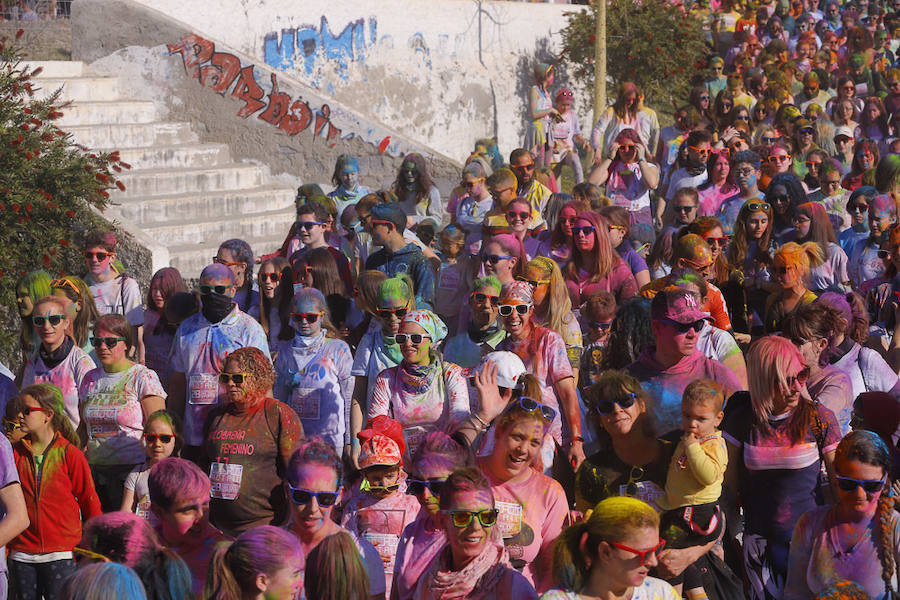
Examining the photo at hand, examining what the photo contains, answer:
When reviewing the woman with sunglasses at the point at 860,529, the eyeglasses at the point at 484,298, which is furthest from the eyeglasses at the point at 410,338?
the woman with sunglasses at the point at 860,529

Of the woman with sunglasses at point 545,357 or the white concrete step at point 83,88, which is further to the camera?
the white concrete step at point 83,88

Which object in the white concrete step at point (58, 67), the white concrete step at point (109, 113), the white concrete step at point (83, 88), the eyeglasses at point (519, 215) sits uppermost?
the white concrete step at point (58, 67)

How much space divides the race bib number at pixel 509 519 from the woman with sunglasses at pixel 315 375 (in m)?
2.11

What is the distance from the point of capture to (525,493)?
526 centimetres

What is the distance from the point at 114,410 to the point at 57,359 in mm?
693

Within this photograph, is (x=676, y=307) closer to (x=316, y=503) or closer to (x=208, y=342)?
(x=316, y=503)

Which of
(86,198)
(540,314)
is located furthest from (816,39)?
(540,314)

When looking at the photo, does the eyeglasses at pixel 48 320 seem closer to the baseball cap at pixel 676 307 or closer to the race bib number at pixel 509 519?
the race bib number at pixel 509 519

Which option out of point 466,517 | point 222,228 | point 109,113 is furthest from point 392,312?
point 109,113

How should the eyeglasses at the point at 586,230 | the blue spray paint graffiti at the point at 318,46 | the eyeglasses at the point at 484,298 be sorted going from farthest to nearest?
1. the blue spray paint graffiti at the point at 318,46
2. the eyeglasses at the point at 586,230
3. the eyeglasses at the point at 484,298

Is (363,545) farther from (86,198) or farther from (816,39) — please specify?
(816,39)

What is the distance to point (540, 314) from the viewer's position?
760 centimetres

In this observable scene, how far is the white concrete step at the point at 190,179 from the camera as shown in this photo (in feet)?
47.6

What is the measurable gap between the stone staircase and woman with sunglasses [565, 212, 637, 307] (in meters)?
6.13
